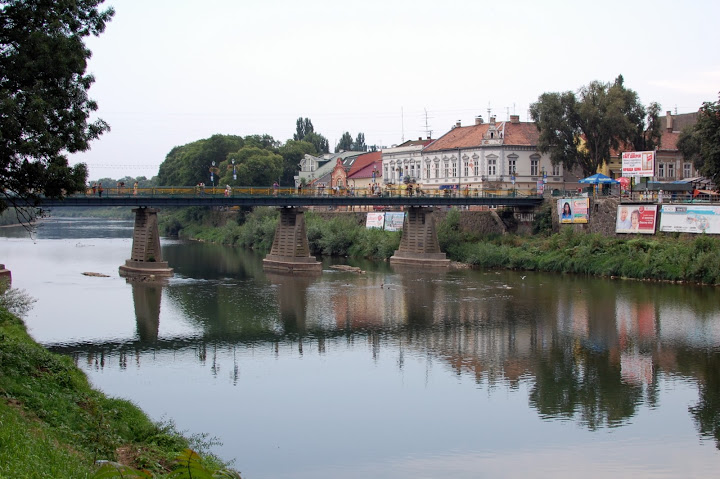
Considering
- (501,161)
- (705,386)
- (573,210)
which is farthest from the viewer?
(501,161)

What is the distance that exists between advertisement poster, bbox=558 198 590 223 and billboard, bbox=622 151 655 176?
17.5ft

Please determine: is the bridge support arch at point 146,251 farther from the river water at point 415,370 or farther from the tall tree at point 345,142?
the tall tree at point 345,142

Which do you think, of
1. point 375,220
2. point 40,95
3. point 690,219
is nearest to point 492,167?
point 375,220

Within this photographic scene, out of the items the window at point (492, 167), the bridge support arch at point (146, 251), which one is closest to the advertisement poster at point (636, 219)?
the window at point (492, 167)

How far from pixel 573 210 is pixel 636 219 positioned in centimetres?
830

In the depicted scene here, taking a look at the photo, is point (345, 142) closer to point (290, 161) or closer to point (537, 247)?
point (290, 161)

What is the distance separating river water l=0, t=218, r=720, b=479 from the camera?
22656mm

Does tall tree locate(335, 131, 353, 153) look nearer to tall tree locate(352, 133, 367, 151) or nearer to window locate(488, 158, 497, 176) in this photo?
tall tree locate(352, 133, 367, 151)

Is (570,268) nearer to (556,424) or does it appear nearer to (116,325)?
(116,325)

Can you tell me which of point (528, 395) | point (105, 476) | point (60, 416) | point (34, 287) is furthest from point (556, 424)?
point (34, 287)

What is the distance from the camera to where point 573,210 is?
237 feet

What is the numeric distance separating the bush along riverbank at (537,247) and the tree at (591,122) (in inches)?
304

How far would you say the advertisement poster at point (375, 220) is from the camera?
89244 millimetres

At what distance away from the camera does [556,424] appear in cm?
2517
